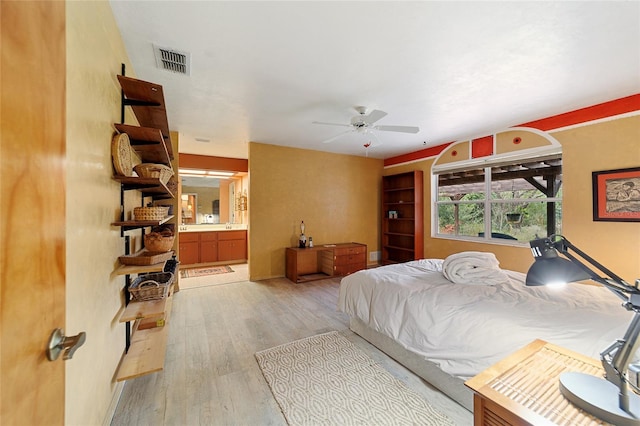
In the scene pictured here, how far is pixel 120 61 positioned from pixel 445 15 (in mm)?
2357

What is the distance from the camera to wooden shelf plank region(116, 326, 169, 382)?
173cm

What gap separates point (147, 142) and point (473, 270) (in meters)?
2.95

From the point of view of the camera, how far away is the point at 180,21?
1770mm

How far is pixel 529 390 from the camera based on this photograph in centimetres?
93

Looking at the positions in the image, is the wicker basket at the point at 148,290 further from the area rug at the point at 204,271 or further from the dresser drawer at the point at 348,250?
the area rug at the point at 204,271

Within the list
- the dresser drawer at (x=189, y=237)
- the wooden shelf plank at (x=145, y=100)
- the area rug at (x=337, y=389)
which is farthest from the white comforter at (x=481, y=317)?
the dresser drawer at (x=189, y=237)

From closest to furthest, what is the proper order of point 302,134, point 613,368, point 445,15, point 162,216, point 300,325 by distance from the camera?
point 613,368
point 445,15
point 162,216
point 300,325
point 302,134

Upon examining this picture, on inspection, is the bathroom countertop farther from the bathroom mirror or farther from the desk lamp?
the desk lamp

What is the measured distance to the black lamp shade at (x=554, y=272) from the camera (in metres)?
0.93

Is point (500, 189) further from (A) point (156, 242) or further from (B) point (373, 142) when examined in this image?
(A) point (156, 242)

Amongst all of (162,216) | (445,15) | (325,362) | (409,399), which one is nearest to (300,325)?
(325,362)

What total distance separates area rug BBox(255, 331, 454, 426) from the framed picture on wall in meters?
3.20

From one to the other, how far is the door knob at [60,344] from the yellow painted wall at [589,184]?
465 cm

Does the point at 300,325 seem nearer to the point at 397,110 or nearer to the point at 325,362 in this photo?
the point at 325,362
